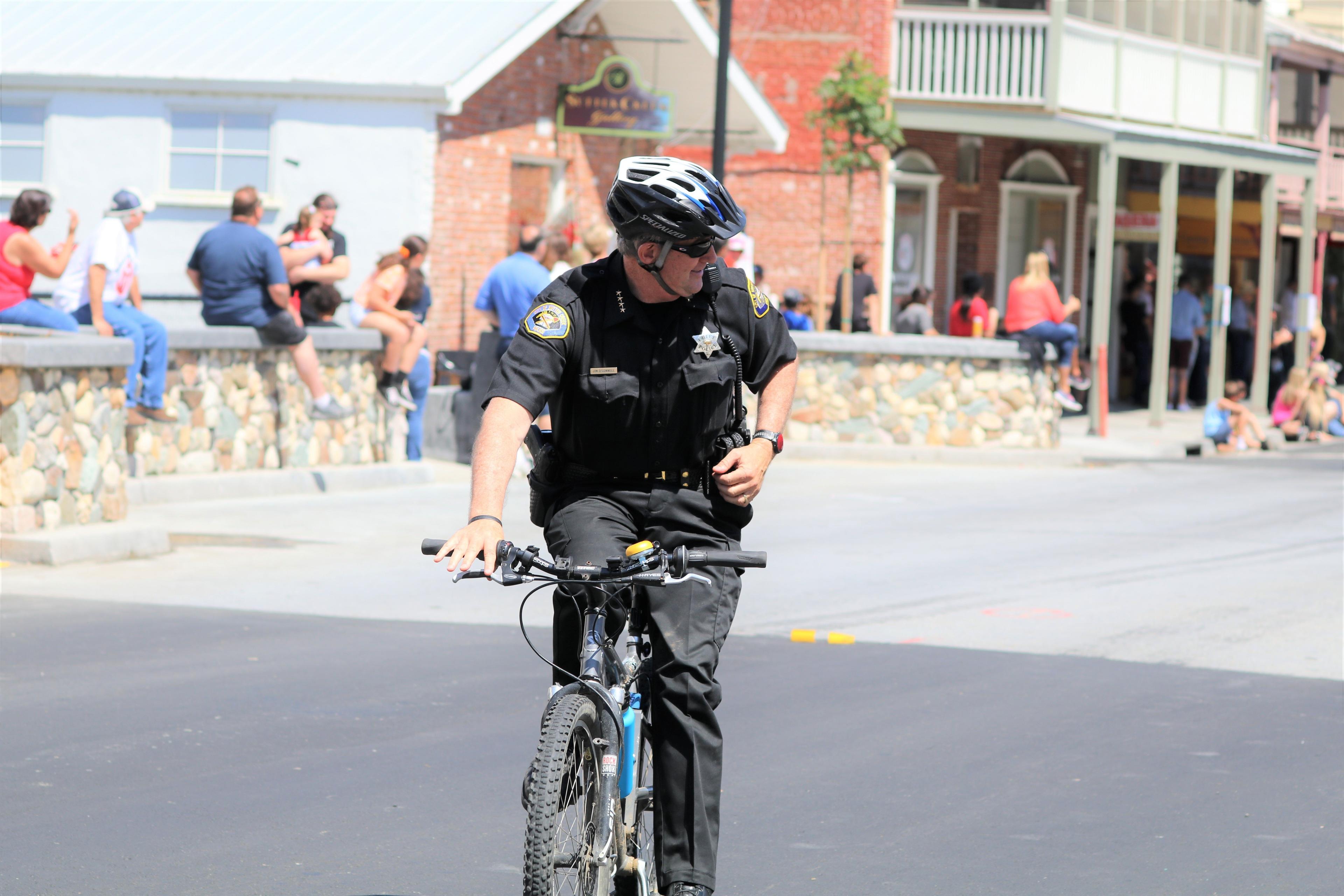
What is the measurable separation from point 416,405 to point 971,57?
12.5 m

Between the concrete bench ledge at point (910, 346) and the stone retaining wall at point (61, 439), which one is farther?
the concrete bench ledge at point (910, 346)

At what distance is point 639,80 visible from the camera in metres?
21.3

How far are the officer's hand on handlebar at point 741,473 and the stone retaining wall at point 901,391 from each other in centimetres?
1495

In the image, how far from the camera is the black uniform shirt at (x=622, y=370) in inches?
168

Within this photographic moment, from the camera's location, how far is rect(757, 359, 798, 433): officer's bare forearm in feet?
14.9

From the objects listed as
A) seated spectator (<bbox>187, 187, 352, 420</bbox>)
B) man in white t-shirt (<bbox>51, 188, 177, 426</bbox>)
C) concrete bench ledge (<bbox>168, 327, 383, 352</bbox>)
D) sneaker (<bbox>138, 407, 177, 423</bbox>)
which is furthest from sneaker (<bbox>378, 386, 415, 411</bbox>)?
man in white t-shirt (<bbox>51, 188, 177, 426</bbox>)

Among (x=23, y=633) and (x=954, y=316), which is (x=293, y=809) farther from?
(x=954, y=316)

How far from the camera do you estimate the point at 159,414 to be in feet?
42.3

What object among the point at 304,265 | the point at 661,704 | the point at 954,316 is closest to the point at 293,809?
the point at 661,704

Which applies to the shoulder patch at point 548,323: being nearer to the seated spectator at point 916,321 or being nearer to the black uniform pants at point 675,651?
the black uniform pants at point 675,651

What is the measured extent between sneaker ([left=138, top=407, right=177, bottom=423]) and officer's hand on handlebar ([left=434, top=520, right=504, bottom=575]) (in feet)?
31.0

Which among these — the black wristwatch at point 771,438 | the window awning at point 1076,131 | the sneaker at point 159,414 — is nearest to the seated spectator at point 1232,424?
the window awning at point 1076,131

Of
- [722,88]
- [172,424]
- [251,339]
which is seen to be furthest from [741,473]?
[722,88]

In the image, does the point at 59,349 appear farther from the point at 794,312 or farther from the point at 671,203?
the point at 794,312
